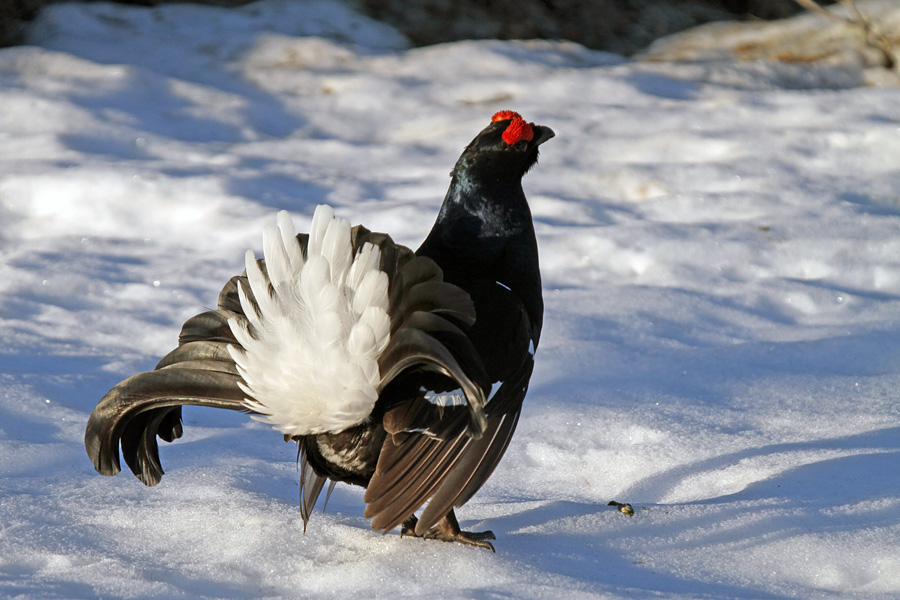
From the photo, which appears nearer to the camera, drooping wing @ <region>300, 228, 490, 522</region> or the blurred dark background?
drooping wing @ <region>300, 228, 490, 522</region>

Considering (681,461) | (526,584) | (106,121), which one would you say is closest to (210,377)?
(526,584)

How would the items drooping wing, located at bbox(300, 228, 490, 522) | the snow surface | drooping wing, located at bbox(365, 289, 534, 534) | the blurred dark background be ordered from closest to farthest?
drooping wing, located at bbox(300, 228, 490, 522), drooping wing, located at bbox(365, 289, 534, 534), the snow surface, the blurred dark background

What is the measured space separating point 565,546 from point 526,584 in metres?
0.28

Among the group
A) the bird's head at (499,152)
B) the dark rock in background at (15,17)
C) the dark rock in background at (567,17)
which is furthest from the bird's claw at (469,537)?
the dark rock in background at (15,17)

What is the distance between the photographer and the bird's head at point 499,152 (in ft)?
8.25

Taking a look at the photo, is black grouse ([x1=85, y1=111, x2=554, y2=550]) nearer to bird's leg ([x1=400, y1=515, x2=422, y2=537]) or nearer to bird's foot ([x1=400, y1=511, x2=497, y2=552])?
bird's foot ([x1=400, y1=511, x2=497, y2=552])

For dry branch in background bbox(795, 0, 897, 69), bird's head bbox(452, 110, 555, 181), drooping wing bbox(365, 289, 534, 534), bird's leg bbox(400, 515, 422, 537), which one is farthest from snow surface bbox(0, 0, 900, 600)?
bird's head bbox(452, 110, 555, 181)

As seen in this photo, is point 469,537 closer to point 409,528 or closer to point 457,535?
point 457,535

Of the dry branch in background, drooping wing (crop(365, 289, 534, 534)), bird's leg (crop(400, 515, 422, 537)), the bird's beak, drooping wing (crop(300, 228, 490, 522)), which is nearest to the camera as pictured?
drooping wing (crop(300, 228, 490, 522))

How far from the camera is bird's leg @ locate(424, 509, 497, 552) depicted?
212 cm

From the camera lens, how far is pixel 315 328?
1.83 meters

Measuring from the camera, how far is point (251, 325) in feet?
6.37

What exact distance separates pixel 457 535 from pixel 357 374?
572mm

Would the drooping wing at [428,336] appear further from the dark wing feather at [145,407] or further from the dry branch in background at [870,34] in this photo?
the dry branch in background at [870,34]
